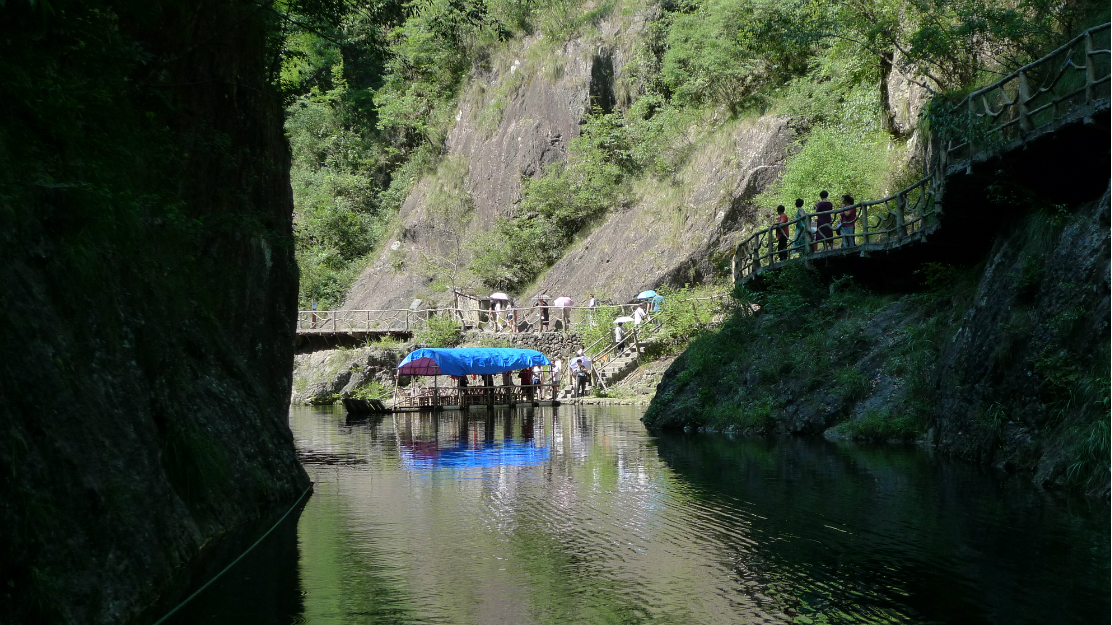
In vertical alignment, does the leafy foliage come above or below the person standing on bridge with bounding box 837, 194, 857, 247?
below

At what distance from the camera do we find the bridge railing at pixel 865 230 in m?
22.1

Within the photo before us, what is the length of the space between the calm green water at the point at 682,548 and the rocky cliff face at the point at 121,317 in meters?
0.97

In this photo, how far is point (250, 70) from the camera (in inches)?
653

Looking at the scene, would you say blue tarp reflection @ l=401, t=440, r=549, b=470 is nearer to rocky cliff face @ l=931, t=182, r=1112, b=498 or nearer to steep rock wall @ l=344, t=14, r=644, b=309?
rocky cliff face @ l=931, t=182, r=1112, b=498

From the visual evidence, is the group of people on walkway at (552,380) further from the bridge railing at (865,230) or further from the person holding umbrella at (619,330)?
the bridge railing at (865,230)

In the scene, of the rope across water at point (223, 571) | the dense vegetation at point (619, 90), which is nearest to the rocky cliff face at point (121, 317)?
the rope across water at point (223, 571)

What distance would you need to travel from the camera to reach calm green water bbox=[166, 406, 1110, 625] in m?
8.33

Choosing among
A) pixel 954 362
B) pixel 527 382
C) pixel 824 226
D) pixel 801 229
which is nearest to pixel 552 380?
pixel 527 382

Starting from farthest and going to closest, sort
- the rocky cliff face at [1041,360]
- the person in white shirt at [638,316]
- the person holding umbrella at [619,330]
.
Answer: the person holding umbrella at [619,330] < the person in white shirt at [638,316] < the rocky cliff face at [1041,360]

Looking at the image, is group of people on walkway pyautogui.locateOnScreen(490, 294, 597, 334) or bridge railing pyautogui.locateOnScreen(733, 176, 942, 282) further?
group of people on walkway pyautogui.locateOnScreen(490, 294, 597, 334)

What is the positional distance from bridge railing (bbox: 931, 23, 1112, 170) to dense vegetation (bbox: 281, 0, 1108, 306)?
5.54 m

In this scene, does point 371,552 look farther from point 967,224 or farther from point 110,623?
point 967,224

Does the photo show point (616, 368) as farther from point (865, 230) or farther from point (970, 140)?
point (970, 140)

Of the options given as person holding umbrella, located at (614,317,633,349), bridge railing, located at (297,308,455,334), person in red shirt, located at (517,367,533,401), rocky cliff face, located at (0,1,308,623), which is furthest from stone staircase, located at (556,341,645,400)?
rocky cliff face, located at (0,1,308,623)
